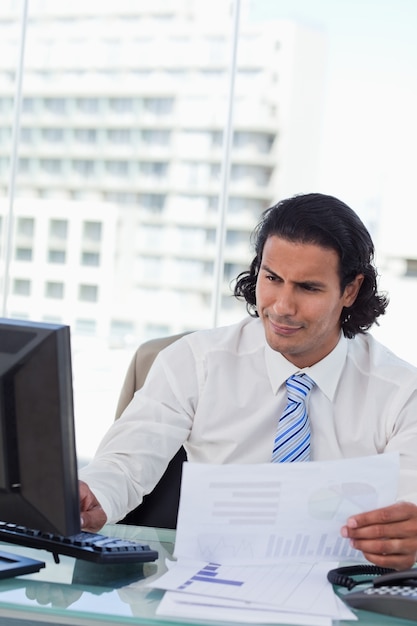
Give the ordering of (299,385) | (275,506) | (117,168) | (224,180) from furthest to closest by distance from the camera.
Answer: (117,168)
(224,180)
(299,385)
(275,506)

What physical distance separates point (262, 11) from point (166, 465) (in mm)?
3492

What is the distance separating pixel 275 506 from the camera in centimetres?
133

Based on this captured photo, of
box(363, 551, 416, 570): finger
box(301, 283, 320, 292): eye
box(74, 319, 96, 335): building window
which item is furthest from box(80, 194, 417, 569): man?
box(74, 319, 96, 335): building window

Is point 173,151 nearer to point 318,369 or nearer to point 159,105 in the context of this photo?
point 159,105

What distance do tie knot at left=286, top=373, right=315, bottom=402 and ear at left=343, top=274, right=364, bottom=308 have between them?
212 mm

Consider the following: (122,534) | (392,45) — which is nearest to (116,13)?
(392,45)

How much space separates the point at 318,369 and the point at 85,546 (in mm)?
763

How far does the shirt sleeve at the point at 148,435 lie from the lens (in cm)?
176

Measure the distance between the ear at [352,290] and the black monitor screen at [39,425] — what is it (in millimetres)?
968

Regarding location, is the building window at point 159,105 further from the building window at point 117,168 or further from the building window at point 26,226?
the building window at point 26,226

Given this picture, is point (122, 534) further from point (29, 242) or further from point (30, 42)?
point (30, 42)

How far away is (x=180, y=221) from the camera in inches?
203

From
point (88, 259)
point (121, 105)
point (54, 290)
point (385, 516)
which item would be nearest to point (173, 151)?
point (121, 105)

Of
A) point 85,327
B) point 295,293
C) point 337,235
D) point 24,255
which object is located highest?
point 337,235
